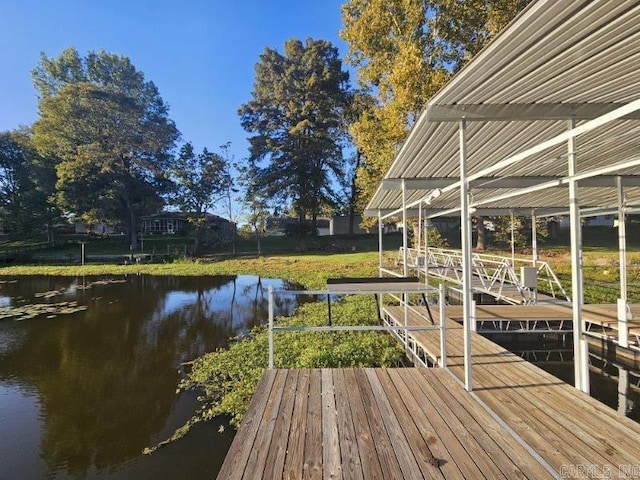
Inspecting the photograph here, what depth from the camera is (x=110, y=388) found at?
20.0ft

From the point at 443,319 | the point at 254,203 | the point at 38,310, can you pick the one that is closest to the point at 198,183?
the point at 254,203

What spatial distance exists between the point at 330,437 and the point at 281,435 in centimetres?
40

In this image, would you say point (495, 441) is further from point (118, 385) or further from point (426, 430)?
point (118, 385)

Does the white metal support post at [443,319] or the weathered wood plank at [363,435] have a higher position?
the white metal support post at [443,319]

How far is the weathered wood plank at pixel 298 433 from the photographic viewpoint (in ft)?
7.66

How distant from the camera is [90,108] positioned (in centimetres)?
3030

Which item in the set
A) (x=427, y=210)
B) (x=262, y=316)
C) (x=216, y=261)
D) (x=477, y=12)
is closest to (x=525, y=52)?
(x=427, y=210)

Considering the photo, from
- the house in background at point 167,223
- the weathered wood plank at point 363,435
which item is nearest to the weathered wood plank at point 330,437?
the weathered wood plank at point 363,435

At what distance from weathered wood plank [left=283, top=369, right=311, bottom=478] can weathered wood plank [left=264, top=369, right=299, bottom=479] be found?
0.11 ft

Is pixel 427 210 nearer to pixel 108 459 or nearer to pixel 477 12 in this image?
pixel 477 12

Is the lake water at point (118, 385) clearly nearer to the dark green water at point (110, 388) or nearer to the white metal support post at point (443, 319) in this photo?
the dark green water at point (110, 388)

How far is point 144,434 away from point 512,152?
6.61 meters

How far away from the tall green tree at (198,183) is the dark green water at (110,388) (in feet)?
58.5

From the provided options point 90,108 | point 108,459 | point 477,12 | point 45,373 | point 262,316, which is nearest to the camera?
point 108,459
